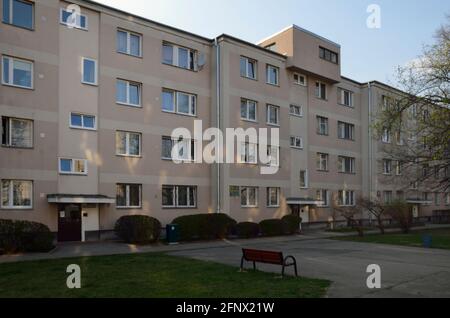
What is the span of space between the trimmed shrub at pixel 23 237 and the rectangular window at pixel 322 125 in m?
22.7

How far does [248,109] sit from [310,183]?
8.15 m

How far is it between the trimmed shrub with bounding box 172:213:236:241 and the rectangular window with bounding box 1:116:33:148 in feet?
26.1

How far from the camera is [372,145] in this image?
39188mm

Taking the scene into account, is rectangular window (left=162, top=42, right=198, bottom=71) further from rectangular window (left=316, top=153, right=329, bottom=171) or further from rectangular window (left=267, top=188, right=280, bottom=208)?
rectangular window (left=316, top=153, right=329, bottom=171)

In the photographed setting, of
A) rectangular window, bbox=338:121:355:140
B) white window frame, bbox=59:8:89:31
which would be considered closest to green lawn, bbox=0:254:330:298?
white window frame, bbox=59:8:89:31

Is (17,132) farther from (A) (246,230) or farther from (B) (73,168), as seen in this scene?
(A) (246,230)

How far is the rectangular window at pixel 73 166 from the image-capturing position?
2141 cm

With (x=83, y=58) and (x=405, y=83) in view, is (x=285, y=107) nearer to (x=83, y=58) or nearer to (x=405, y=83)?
(x=405, y=83)

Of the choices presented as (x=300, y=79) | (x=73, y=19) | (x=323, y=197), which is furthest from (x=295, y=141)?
(x=73, y=19)

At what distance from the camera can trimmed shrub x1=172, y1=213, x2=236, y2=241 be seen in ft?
75.1

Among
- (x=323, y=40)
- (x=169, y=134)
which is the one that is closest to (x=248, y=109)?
(x=169, y=134)

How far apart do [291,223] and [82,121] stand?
13987mm

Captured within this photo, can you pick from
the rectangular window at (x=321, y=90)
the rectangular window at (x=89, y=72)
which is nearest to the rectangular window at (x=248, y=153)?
the rectangular window at (x=321, y=90)
